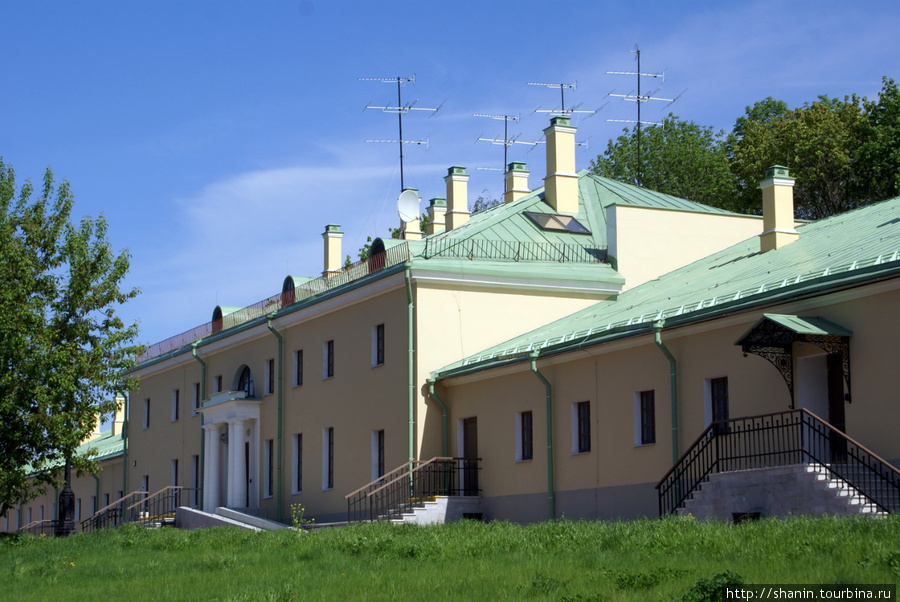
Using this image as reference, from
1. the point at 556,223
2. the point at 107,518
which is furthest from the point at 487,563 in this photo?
the point at 107,518

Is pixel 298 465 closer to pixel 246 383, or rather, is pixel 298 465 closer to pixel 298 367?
pixel 298 367

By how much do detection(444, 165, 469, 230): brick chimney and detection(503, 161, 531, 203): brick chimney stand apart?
4.10 ft

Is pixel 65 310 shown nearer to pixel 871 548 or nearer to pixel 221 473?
pixel 221 473

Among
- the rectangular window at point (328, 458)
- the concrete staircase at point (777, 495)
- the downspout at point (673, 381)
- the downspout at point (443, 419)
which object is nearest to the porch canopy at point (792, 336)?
the concrete staircase at point (777, 495)

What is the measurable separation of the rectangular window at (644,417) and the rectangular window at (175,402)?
2264 centimetres

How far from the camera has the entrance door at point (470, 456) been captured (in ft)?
89.2

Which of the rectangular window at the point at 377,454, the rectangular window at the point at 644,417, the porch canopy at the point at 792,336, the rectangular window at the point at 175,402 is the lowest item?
the rectangular window at the point at 377,454

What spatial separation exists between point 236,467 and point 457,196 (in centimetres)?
1005

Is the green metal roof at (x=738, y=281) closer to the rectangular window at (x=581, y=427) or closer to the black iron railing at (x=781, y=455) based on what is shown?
the rectangular window at (x=581, y=427)

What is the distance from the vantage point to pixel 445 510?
26391 millimetres

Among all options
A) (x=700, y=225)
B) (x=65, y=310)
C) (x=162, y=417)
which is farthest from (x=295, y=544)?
(x=162, y=417)

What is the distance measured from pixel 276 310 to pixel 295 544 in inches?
625

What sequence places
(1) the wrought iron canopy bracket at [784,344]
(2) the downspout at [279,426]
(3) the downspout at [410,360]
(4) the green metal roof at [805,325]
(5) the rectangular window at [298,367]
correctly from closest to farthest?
(4) the green metal roof at [805,325] < (1) the wrought iron canopy bracket at [784,344] < (3) the downspout at [410,360] < (5) the rectangular window at [298,367] < (2) the downspout at [279,426]

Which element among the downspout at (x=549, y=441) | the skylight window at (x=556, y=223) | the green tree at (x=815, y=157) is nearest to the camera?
the downspout at (x=549, y=441)
